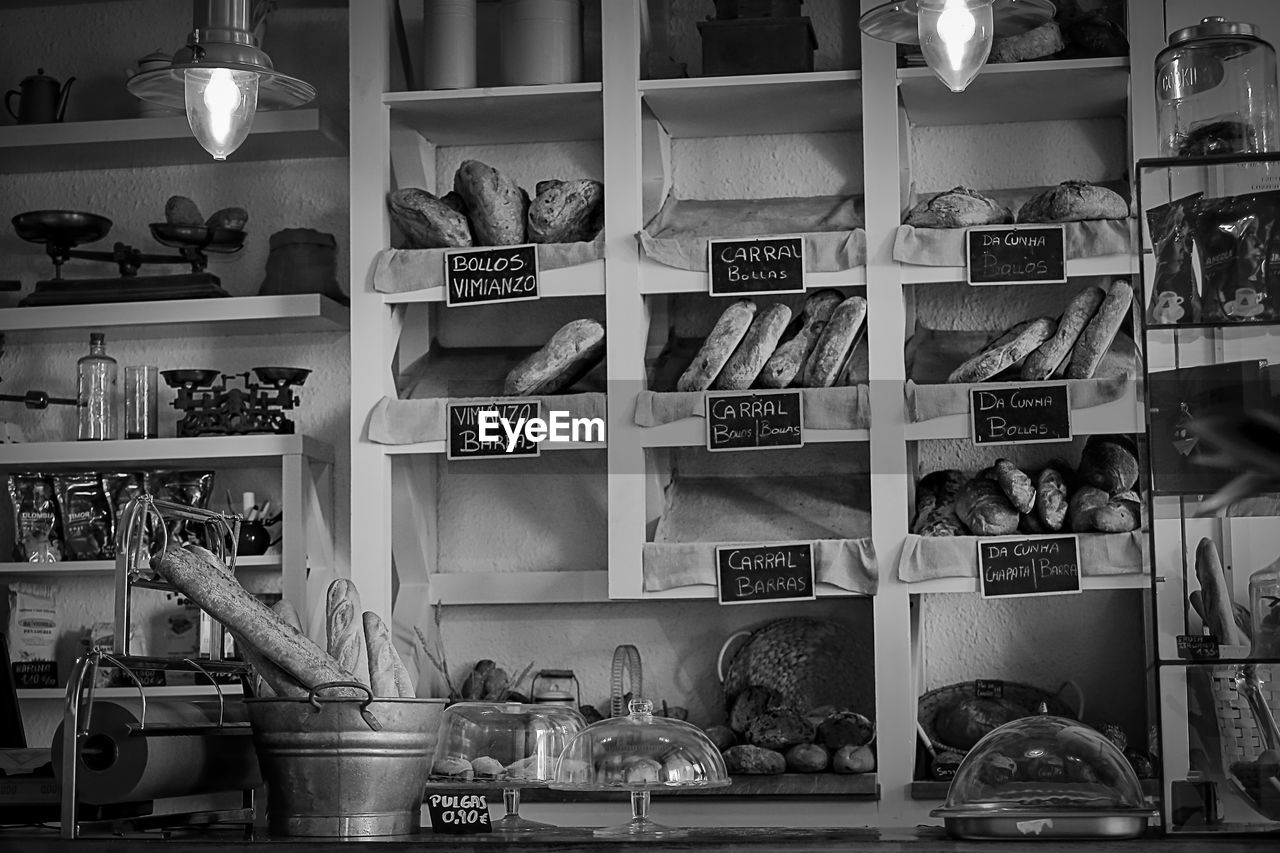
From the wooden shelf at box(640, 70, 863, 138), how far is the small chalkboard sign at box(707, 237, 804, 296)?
342mm

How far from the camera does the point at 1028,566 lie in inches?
122

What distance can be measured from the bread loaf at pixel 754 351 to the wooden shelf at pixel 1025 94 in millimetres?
571

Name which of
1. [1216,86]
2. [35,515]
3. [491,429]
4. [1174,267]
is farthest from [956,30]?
[35,515]

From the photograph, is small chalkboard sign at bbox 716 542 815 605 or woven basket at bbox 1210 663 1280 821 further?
small chalkboard sign at bbox 716 542 815 605

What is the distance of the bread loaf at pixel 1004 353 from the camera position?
3154 millimetres

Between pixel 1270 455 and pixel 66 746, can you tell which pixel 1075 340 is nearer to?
pixel 1270 455

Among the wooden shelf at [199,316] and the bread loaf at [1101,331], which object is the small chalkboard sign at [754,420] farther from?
the wooden shelf at [199,316]

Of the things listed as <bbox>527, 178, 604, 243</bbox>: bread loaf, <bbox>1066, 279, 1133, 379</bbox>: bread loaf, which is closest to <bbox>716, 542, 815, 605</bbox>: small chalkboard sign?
<bbox>1066, 279, 1133, 379</bbox>: bread loaf

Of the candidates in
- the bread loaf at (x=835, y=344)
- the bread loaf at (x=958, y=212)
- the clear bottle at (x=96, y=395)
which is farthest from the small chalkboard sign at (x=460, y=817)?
the clear bottle at (x=96, y=395)

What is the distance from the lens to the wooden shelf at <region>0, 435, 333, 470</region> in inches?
138

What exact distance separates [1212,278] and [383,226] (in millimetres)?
1974

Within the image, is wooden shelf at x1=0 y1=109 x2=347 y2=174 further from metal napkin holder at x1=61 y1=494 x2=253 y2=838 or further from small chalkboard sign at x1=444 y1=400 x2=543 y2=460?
metal napkin holder at x1=61 y1=494 x2=253 y2=838

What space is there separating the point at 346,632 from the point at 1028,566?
4.88ft

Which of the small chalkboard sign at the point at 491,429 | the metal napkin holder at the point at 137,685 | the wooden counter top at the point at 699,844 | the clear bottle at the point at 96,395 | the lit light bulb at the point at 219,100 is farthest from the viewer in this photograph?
the clear bottle at the point at 96,395
